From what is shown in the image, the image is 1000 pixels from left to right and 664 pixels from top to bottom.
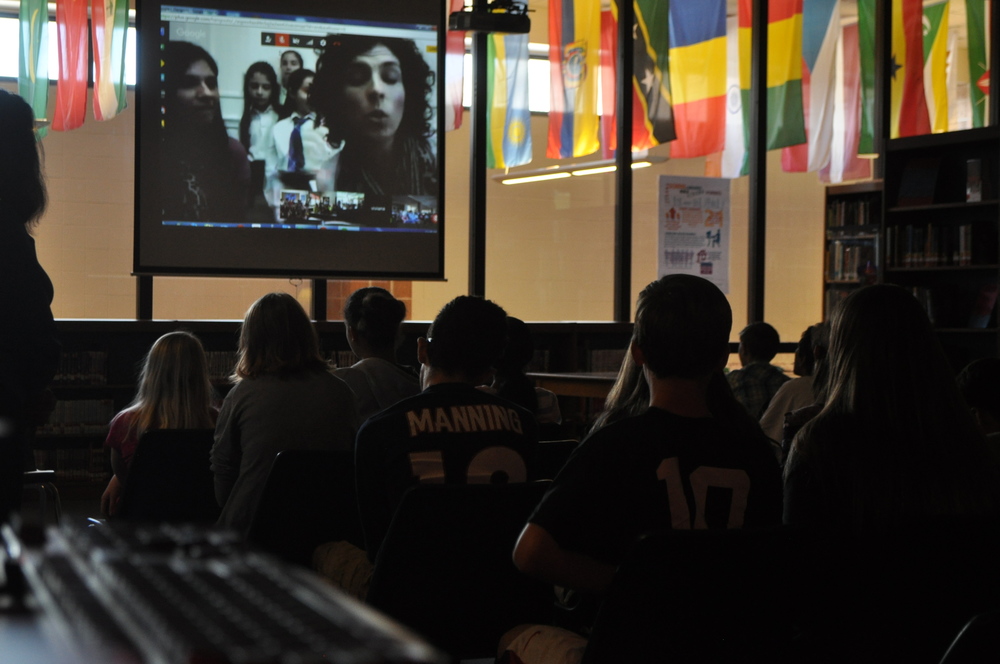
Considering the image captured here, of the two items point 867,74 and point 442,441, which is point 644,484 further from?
point 867,74

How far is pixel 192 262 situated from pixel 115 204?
107cm

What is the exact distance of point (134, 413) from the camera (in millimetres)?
3537

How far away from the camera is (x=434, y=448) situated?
90.2 inches

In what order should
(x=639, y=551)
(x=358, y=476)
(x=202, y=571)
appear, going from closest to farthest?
(x=202, y=571) → (x=639, y=551) → (x=358, y=476)

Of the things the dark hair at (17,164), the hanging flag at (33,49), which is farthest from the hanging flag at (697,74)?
the dark hair at (17,164)

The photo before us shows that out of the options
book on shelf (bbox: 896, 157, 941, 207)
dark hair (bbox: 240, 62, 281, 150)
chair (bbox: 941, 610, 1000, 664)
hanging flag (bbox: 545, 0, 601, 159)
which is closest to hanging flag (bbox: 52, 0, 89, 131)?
dark hair (bbox: 240, 62, 281, 150)

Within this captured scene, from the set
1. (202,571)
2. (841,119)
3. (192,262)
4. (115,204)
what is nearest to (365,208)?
(192,262)

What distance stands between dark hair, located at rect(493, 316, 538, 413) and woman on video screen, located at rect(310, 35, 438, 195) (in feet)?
11.2

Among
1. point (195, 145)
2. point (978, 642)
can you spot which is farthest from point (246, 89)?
point (978, 642)

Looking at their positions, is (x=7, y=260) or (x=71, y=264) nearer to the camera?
(x=7, y=260)

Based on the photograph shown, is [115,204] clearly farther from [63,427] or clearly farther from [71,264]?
[63,427]

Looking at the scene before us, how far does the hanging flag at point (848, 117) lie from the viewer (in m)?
9.10

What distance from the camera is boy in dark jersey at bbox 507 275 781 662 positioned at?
1.60m

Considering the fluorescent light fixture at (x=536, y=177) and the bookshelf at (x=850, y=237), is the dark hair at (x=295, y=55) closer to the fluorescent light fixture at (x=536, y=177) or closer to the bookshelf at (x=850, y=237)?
the fluorescent light fixture at (x=536, y=177)
